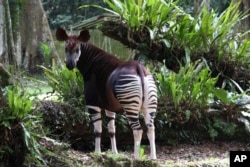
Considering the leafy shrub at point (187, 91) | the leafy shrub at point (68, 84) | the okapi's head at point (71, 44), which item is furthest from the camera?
the leafy shrub at point (187, 91)

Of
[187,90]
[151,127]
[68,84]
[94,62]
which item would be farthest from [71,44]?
[187,90]

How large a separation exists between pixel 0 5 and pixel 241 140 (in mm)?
3807

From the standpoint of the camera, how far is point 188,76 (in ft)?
22.2

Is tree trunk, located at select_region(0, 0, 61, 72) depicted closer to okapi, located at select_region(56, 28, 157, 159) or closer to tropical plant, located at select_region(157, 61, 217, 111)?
tropical plant, located at select_region(157, 61, 217, 111)

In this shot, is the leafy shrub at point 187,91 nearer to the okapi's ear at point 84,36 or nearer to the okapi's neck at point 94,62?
the okapi's neck at point 94,62

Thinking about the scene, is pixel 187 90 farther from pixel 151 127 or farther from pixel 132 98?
pixel 132 98

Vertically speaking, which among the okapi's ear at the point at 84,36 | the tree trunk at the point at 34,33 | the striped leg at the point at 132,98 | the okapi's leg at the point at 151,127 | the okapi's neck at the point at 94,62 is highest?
the tree trunk at the point at 34,33

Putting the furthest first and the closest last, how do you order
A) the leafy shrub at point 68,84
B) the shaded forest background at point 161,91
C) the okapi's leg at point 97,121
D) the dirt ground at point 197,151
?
the leafy shrub at point 68,84, the dirt ground at point 197,151, the okapi's leg at point 97,121, the shaded forest background at point 161,91

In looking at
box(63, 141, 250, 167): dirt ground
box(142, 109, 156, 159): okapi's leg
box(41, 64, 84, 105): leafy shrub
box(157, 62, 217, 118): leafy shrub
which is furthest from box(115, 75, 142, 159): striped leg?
box(157, 62, 217, 118): leafy shrub

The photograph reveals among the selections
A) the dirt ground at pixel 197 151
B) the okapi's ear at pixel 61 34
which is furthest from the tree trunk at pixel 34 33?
the okapi's ear at pixel 61 34

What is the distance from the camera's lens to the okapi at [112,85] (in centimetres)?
511

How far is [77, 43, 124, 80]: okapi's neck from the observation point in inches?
216

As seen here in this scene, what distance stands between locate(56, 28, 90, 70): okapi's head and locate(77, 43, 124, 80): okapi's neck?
129mm

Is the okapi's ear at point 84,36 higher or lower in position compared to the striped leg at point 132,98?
higher
